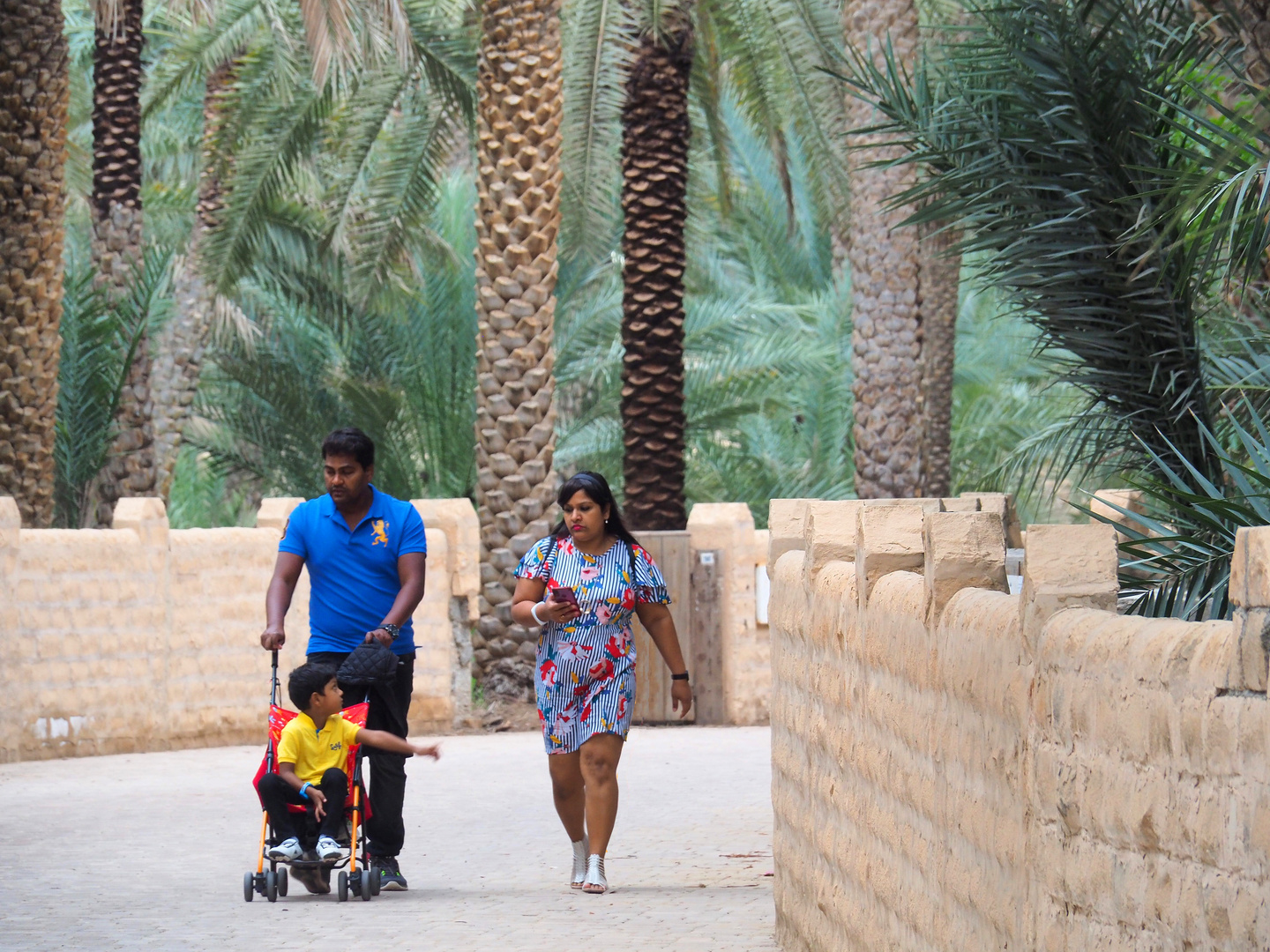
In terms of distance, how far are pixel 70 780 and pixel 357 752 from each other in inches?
215

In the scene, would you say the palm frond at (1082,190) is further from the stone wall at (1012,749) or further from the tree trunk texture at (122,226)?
the tree trunk texture at (122,226)

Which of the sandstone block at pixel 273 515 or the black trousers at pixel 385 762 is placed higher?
the sandstone block at pixel 273 515

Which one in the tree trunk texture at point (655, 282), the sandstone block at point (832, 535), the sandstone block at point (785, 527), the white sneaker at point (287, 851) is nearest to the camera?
the sandstone block at point (832, 535)

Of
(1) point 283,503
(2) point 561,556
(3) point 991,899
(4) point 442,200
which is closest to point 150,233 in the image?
(4) point 442,200

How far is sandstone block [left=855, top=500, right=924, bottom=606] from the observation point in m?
5.28

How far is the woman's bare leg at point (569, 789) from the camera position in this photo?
25.7 ft

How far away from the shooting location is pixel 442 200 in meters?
26.0

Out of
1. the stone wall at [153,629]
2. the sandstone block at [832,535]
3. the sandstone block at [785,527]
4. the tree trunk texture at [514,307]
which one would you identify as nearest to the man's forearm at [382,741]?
the sandstone block at [785,527]

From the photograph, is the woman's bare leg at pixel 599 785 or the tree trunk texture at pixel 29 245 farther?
the tree trunk texture at pixel 29 245

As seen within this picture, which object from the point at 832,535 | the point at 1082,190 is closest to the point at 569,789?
the point at 832,535

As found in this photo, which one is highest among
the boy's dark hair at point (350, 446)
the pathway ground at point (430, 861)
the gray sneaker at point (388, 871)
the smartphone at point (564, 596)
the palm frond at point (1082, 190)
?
the palm frond at point (1082, 190)

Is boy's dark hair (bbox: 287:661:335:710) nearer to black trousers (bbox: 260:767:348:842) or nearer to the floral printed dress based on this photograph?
black trousers (bbox: 260:767:348:842)

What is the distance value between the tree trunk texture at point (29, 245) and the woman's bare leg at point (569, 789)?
8247 mm

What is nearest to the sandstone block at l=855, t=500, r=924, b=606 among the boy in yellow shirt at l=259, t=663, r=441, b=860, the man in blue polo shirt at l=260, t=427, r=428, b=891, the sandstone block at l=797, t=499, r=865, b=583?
the sandstone block at l=797, t=499, r=865, b=583
